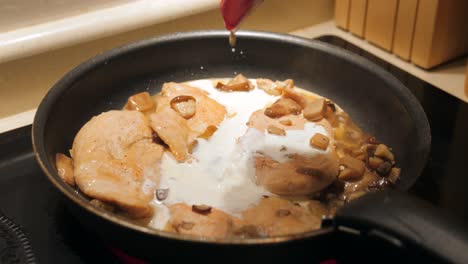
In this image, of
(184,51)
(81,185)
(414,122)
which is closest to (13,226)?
(81,185)

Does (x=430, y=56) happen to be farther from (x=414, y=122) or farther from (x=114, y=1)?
(x=114, y=1)

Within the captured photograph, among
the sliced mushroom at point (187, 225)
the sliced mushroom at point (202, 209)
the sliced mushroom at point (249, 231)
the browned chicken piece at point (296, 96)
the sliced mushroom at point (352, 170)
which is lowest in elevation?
the sliced mushroom at point (352, 170)

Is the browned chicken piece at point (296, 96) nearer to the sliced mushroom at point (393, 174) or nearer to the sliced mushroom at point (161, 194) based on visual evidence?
the sliced mushroom at point (393, 174)

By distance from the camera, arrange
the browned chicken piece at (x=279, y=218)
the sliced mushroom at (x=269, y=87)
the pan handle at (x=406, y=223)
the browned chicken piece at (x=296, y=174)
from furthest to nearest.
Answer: the sliced mushroom at (x=269, y=87)
the browned chicken piece at (x=296, y=174)
the browned chicken piece at (x=279, y=218)
the pan handle at (x=406, y=223)

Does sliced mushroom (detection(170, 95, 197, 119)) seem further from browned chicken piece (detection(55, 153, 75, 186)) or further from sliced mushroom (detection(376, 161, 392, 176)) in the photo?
sliced mushroom (detection(376, 161, 392, 176))

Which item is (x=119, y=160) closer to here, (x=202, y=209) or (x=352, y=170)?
(x=202, y=209)

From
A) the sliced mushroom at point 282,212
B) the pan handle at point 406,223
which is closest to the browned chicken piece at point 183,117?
the sliced mushroom at point 282,212
